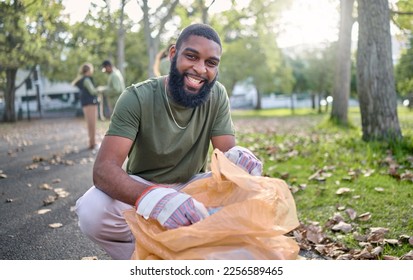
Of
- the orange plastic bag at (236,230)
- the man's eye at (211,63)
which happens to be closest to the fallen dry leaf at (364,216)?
the orange plastic bag at (236,230)

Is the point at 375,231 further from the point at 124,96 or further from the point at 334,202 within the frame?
the point at 124,96

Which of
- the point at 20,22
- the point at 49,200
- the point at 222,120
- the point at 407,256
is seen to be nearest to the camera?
the point at 407,256

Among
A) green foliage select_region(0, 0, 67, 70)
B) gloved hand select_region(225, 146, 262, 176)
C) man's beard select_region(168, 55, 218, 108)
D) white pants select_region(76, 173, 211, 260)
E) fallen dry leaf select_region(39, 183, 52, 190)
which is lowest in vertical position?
fallen dry leaf select_region(39, 183, 52, 190)

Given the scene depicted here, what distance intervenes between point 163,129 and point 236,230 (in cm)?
85

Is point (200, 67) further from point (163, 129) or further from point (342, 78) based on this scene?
point (342, 78)

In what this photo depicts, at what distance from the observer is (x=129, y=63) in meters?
27.0

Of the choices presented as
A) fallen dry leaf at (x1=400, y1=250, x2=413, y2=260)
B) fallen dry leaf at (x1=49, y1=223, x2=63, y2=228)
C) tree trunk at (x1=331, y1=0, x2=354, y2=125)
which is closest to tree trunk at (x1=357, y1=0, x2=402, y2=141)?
fallen dry leaf at (x1=400, y1=250, x2=413, y2=260)

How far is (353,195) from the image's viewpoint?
3.62m

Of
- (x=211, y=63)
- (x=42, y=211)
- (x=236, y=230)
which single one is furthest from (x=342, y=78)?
(x=236, y=230)

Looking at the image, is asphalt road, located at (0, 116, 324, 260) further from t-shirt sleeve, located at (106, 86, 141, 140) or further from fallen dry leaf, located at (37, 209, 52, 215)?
t-shirt sleeve, located at (106, 86, 141, 140)

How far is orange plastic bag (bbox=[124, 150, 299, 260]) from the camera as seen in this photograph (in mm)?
1615

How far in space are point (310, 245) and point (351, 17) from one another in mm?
8348

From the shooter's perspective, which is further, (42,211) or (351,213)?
(42,211)

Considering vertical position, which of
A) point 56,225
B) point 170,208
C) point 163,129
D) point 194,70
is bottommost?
point 56,225
